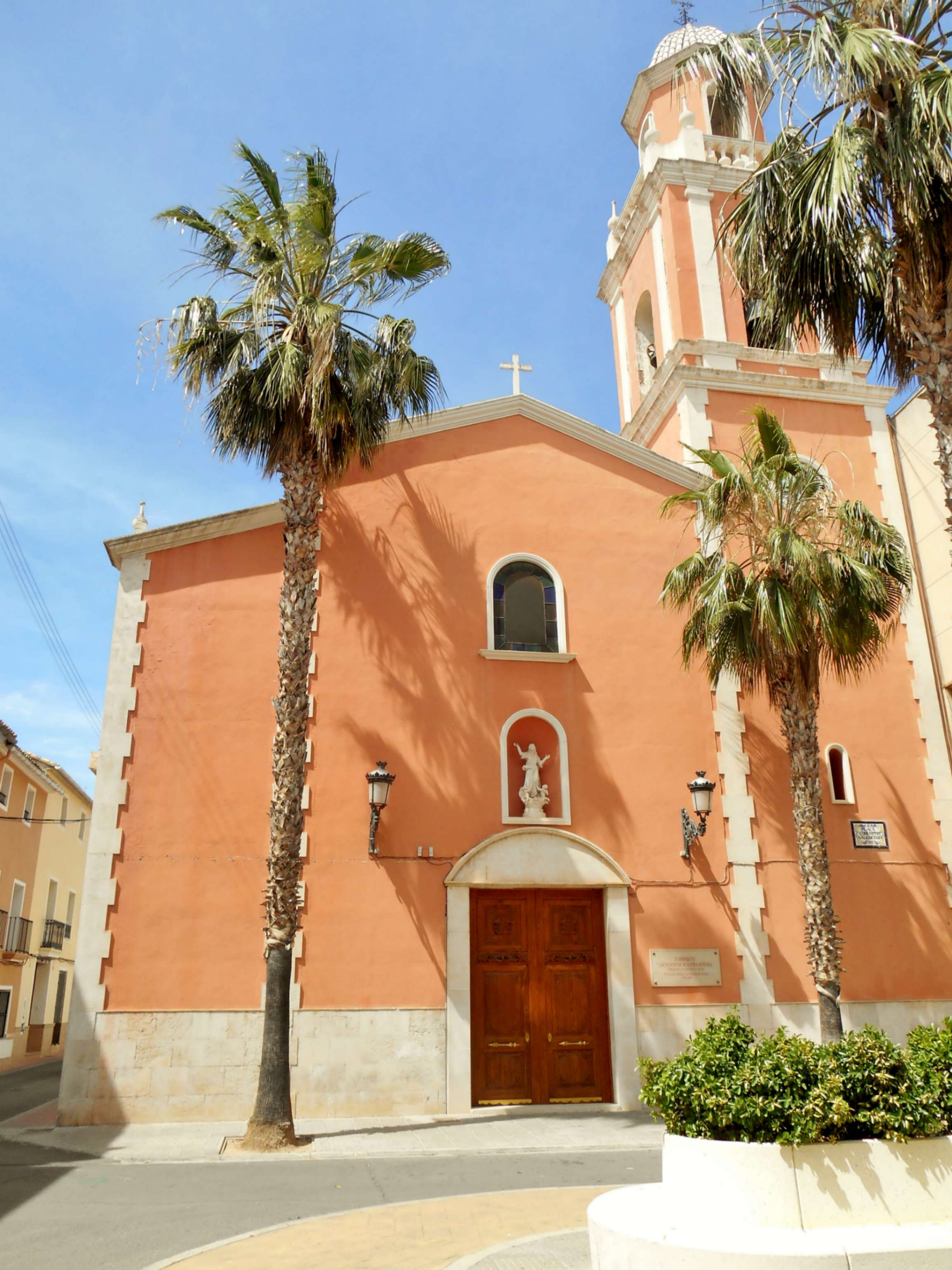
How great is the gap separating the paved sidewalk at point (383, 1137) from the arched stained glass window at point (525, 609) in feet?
20.3

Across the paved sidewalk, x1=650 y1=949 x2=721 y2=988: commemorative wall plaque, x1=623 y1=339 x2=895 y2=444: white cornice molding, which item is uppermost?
x1=623 y1=339 x2=895 y2=444: white cornice molding

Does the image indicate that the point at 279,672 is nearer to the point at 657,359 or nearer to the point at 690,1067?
the point at 690,1067

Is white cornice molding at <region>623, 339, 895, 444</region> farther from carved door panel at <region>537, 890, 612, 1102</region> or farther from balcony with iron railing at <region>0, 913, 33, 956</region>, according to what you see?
balcony with iron railing at <region>0, 913, 33, 956</region>

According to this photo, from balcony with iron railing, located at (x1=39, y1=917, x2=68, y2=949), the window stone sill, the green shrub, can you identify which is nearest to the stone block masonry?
the window stone sill

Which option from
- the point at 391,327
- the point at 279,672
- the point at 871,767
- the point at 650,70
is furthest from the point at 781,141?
the point at 650,70

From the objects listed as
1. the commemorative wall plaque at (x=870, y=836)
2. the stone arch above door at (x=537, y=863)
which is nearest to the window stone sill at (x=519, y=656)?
the stone arch above door at (x=537, y=863)

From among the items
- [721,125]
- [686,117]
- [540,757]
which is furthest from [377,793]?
[721,125]

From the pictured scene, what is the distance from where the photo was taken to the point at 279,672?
12.0m

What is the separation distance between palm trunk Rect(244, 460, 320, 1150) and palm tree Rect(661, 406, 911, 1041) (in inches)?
195

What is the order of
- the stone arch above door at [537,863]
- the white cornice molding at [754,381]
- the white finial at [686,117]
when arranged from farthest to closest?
1. the white finial at [686,117]
2. the white cornice molding at [754,381]
3. the stone arch above door at [537,863]

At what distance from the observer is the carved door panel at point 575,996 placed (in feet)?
44.0

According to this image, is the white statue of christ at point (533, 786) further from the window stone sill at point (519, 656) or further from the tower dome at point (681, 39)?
the tower dome at point (681, 39)

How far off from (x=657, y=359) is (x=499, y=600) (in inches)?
299

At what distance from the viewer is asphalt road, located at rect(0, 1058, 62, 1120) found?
614 inches
